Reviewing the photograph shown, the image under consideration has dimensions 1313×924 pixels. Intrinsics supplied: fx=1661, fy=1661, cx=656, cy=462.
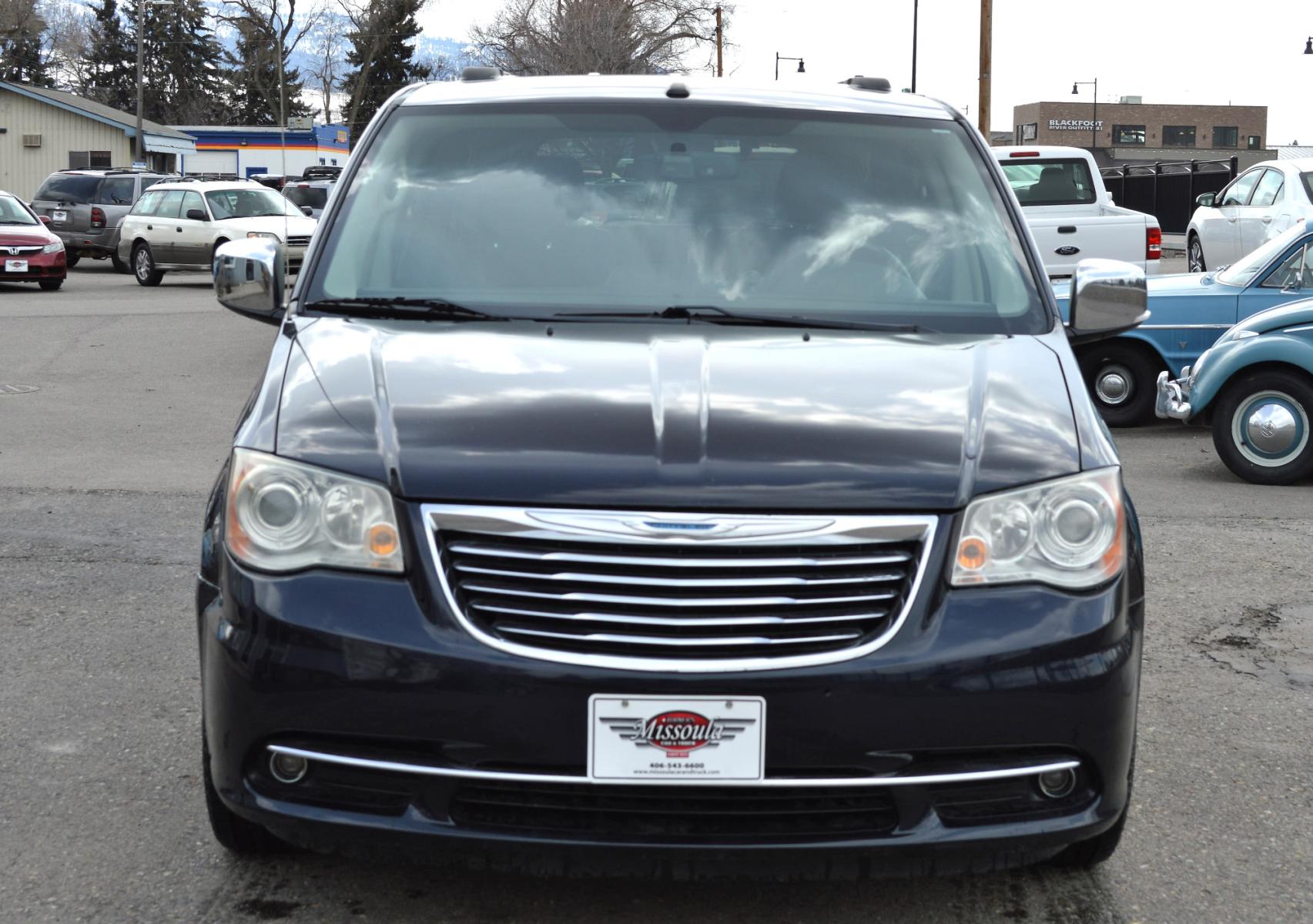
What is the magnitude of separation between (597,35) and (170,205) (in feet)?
125

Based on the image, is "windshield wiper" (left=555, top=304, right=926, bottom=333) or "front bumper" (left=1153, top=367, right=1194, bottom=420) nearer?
"windshield wiper" (left=555, top=304, right=926, bottom=333)

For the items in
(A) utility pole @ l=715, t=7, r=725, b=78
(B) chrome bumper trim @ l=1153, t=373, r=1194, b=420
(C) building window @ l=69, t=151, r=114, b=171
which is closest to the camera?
(B) chrome bumper trim @ l=1153, t=373, r=1194, b=420

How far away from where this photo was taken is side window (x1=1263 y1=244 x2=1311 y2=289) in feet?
36.8

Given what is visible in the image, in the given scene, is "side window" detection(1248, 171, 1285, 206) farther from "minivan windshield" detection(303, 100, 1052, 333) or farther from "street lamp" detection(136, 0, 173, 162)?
"street lamp" detection(136, 0, 173, 162)

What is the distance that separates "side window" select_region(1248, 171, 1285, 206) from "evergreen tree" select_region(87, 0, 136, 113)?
295 feet

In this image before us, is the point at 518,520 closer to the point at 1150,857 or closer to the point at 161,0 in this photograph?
the point at 1150,857

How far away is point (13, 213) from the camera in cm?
2617

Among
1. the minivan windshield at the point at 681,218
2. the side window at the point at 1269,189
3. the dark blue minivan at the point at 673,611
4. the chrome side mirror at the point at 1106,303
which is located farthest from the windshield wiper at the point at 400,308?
the side window at the point at 1269,189

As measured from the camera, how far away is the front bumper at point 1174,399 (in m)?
9.76

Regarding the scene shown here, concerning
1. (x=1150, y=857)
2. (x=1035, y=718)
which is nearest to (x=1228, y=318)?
(x=1150, y=857)

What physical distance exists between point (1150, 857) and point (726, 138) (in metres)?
2.08

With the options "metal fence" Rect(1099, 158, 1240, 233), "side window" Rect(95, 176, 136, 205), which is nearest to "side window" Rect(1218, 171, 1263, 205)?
"metal fence" Rect(1099, 158, 1240, 233)

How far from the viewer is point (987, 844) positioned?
3025 millimetres

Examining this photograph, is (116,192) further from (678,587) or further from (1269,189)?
(678,587)
